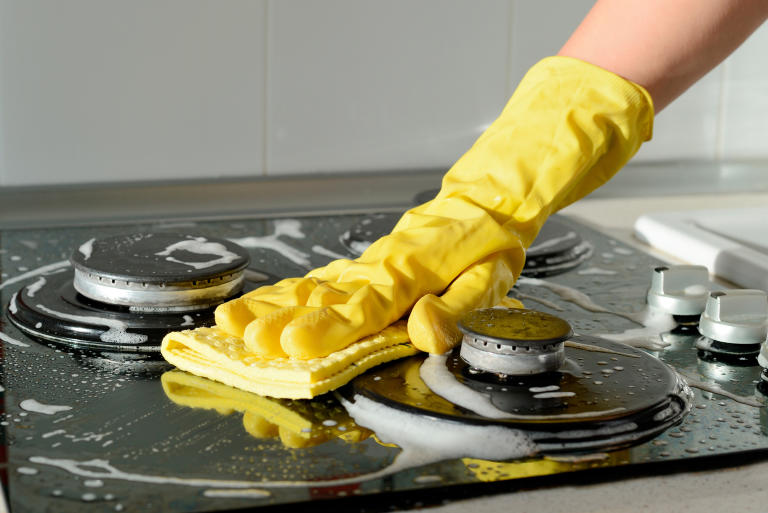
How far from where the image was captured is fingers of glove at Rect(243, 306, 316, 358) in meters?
0.70

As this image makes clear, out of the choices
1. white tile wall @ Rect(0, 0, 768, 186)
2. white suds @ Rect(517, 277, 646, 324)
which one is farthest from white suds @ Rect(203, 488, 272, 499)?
white tile wall @ Rect(0, 0, 768, 186)

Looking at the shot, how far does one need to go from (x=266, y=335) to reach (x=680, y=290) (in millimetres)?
425

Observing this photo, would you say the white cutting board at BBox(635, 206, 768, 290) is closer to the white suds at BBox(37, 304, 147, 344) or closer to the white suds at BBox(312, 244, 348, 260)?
the white suds at BBox(312, 244, 348, 260)

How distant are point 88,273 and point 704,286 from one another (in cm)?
58

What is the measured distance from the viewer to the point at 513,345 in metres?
0.66

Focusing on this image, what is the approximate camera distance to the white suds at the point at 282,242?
1.08m

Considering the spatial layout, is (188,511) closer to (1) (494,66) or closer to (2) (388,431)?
(2) (388,431)

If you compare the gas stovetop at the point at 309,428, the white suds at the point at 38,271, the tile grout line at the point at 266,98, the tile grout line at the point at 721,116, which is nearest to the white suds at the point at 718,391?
the gas stovetop at the point at 309,428

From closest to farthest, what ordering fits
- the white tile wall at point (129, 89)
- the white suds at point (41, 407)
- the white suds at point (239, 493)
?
the white suds at point (239, 493) < the white suds at point (41, 407) < the white tile wall at point (129, 89)

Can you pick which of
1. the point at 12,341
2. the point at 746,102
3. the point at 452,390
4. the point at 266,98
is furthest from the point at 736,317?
the point at 746,102

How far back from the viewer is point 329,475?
0.55 metres

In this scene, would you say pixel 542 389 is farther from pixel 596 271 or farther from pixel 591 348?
pixel 596 271

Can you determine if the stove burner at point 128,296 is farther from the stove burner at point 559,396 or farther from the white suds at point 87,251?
the stove burner at point 559,396

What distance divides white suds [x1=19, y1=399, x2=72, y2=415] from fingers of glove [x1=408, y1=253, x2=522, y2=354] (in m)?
0.26
